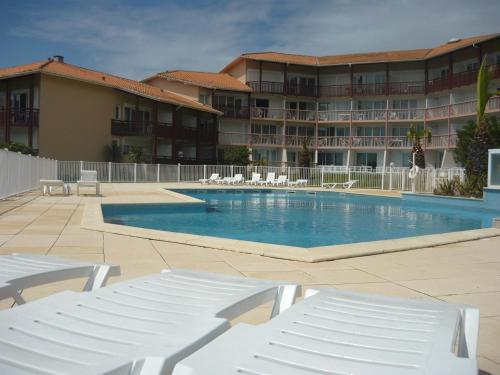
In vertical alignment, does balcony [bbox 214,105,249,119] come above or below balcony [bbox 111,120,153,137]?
above

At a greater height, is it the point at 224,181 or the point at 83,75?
the point at 83,75

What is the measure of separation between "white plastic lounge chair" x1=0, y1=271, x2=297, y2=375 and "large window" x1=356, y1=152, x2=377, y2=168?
41.4m

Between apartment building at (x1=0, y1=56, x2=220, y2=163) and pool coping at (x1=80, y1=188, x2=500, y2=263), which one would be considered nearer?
pool coping at (x1=80, y1=188, x2=500, y2=263)

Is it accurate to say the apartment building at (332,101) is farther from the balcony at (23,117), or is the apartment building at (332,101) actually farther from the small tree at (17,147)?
the small tree at (17,147)

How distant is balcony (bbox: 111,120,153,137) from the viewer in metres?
31.7

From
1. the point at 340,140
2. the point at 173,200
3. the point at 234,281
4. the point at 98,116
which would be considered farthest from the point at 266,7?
the point at 234,281

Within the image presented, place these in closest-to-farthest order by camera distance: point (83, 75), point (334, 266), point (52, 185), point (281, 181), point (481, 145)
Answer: point (334, 266), point (52, 185), point (481, 145), point (281, 181), point (83, 75)

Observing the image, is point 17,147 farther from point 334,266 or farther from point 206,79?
point 334,266

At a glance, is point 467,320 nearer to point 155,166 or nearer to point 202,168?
point 155,166

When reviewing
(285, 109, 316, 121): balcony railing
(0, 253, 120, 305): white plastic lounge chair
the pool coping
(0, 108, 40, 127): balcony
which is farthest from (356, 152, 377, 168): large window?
(0, 253, 120, 305): white plastic lounge chair

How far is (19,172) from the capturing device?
1520cm

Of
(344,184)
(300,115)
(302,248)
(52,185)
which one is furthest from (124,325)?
(300,115)

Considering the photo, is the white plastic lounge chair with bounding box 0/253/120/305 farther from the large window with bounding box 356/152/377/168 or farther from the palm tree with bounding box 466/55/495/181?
the large window with bounding box 356/152/377/168

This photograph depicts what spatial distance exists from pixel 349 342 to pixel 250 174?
30816 millimetres
